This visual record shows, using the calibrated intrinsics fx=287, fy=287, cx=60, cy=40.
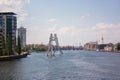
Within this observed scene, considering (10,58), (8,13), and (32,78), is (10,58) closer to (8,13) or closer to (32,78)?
(8,13)

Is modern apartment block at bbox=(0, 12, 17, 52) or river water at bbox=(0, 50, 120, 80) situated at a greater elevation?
modern apartment block at bbox=(0, 12, 17, 52)

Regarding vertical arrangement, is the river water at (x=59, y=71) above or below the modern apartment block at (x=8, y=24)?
below

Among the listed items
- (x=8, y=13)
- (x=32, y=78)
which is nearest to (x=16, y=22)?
(x=8, y=13)

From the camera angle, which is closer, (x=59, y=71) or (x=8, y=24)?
(x=59, y=71)

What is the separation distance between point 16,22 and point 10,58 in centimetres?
5956

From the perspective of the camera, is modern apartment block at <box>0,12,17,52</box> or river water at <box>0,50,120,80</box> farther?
modern apartment block at <box>0,12,17,52</box>

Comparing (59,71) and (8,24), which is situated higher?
(8,24)

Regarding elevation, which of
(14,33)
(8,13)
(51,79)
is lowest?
(51,79)

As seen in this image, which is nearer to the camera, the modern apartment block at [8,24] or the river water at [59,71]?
the river water at [59,71]

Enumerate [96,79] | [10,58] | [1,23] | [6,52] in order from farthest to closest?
[1,23] → [6,52] → [10,58] → [96,79]

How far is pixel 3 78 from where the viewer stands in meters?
56.7

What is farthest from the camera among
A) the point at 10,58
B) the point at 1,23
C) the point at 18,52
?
the point at 1,23

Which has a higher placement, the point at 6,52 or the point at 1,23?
the point at 1,23

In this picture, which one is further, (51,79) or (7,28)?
(7,28)
